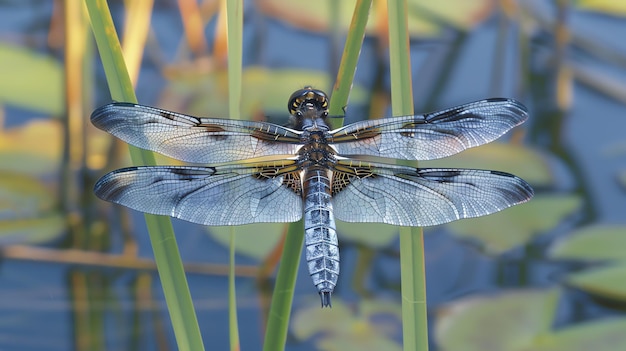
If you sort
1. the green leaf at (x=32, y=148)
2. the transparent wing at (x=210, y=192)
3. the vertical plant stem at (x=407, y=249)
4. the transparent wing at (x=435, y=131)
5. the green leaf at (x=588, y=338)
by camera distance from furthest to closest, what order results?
the green leaf at (x=32, y=148) → the green leaf at (x=588, y=338) → the transparent wing at (x=435, y=131) → the transparent wing at (x=210, y=192) → the vertical plant stem at (x=407, y=249)

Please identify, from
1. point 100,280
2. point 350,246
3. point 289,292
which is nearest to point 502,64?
point 350,246

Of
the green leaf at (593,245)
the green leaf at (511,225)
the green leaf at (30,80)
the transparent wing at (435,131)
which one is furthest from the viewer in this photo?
the green leaf at (30,80)

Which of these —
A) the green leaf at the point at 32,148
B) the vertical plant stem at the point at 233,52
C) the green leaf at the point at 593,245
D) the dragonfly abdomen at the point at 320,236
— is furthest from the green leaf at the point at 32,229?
the green leaf at the point at 593,245

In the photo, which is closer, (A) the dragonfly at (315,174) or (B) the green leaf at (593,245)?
(A) the dragonfly at (315,174)

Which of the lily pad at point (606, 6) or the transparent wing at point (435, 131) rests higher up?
the lily pad at point (606, 6)

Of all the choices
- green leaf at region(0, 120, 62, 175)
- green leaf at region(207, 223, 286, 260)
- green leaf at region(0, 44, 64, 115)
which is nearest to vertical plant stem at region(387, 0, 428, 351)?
green leaf at region(207, 223, 286, 260)

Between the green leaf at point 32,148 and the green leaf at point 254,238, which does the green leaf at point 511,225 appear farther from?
the green leaf at point 32,148

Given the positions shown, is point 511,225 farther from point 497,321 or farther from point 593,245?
point 497,321
